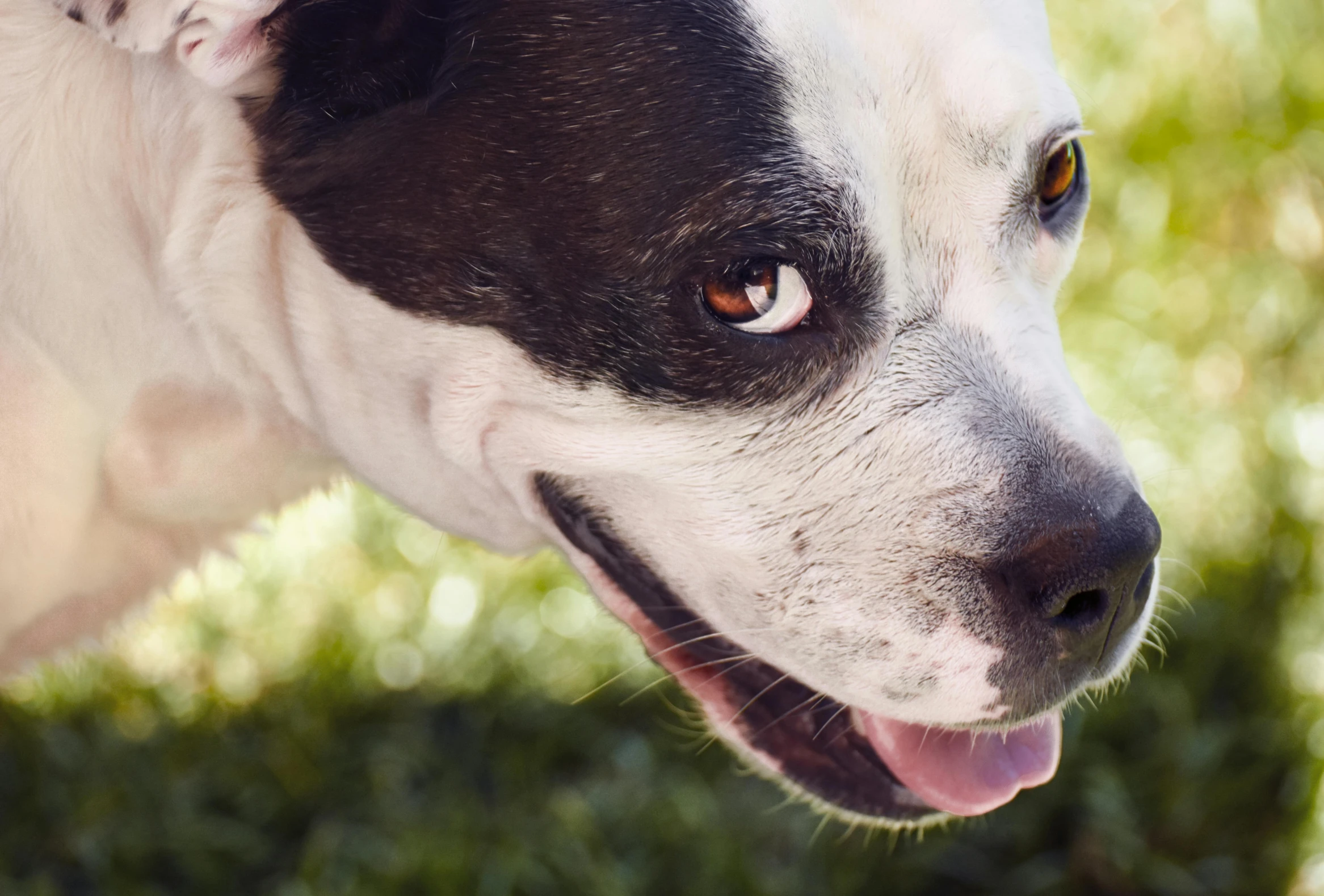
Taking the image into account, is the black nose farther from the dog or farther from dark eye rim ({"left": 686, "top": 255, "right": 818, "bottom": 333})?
dark eye rim ({"left": 686, "top": 255, "right": 818, "bottom": 333})

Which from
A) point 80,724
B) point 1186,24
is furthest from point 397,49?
point 1186,24

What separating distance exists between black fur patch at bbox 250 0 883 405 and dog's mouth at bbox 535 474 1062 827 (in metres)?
0.39

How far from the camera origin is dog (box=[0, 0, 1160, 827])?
1667mm

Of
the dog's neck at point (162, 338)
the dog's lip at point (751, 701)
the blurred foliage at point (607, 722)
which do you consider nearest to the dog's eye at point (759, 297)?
the dog's neck at point (162, 338)

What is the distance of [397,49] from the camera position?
1.75 meters

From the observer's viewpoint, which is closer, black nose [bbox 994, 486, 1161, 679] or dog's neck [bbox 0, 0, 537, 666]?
black nose [bbox 994, 486, 1161, 679]

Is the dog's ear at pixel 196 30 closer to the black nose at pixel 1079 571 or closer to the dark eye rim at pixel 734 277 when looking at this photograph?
the dark eye rim at pixel 734 277

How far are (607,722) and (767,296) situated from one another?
1749 mm

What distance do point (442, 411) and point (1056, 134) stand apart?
978mm

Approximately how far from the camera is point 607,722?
318cm

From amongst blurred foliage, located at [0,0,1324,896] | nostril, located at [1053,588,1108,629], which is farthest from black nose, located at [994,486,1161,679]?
blurred foliage, located at [0,0,1324,896]

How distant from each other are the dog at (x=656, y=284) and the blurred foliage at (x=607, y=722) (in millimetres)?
681

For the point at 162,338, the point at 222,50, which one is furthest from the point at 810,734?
the point at 222,50

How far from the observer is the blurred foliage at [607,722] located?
278cm
